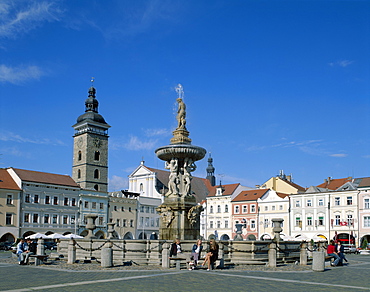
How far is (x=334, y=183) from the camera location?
212ft

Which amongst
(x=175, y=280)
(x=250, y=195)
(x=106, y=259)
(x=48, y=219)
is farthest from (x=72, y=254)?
(x=250, y=195)

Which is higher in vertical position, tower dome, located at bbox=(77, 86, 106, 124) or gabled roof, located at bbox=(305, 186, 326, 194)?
tower dome, located at bbox=(77, 86, 106, 124)

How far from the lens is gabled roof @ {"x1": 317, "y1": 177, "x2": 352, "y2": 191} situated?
63.1 metres

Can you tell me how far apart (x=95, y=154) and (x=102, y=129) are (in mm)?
5256

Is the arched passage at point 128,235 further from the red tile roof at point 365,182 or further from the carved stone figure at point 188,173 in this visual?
the carved stone figure at point 188,173

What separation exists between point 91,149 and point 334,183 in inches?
1701

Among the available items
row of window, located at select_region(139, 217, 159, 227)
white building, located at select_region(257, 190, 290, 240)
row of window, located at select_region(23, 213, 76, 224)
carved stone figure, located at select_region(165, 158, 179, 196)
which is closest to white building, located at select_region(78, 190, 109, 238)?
row of window, located at select_region(23, 213, 76, 224)

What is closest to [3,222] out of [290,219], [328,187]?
[290,219]

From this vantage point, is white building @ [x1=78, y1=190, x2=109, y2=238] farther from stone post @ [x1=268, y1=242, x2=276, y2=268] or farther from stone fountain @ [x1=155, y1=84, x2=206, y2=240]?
stone post @ [x1=268, y1=242, x2=276, y2=268]

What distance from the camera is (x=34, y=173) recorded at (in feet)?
210

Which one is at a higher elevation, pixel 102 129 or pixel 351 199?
pixel 102 129

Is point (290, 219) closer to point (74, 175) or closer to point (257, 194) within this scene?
point (257, 194)

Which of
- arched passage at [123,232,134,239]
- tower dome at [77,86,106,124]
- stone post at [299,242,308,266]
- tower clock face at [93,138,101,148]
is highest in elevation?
tower dome at [77,86,106,124]

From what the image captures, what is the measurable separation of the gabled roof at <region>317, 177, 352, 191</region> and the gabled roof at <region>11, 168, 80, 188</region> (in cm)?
3545
